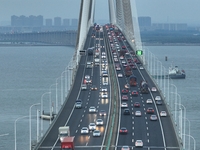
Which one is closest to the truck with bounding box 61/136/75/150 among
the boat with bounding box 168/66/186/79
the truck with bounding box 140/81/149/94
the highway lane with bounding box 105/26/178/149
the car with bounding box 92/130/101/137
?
the highway lane with bounding box 105/26/178/149

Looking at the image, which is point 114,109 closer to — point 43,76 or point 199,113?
point 199,113

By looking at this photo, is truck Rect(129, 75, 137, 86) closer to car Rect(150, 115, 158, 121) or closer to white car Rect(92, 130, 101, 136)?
car Rect(150, 115, 158, 121)

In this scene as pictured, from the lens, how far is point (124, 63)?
77625mm

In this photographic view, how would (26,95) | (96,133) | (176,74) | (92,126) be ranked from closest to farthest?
(96,133) → (92,126) → (26,95) → (176,74)

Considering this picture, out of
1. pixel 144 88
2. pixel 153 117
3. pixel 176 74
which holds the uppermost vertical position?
pixel 144 88

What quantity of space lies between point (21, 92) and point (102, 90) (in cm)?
1437

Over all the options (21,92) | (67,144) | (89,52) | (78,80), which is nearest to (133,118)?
(67,144)

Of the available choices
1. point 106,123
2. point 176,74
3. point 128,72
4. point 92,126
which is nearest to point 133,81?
point 128,72

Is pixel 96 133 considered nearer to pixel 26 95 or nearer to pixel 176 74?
pixel 26 95

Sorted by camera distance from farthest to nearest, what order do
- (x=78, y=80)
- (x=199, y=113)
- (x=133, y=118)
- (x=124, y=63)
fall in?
1. (x=124, y=63)
2. (x=78, y=80)
3. (x=199, y=113)
4. (x=133, y=118)

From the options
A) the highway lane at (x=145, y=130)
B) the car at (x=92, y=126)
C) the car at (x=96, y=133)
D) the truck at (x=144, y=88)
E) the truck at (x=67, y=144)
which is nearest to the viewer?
the truck at (x=67, y=144)

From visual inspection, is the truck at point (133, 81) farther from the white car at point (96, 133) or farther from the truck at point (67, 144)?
the truck at point (67, 144)

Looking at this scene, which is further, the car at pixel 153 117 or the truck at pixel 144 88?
the truck at pixel 144 88

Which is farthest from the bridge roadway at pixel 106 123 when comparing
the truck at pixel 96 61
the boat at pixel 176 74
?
the boat at pixel 176 74
